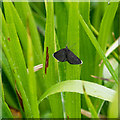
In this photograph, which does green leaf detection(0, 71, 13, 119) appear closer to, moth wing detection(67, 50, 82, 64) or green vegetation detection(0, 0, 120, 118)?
green vegetation detection(0, 0, 120, 118)

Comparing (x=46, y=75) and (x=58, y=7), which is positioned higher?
(x=58, y=7)

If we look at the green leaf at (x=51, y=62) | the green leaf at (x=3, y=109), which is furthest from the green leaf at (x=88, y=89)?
the green leaf at (x=3, y=109)

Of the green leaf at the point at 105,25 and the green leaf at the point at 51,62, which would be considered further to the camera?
the green leaf at the point at 105,25

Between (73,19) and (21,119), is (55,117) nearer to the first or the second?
(21,119)

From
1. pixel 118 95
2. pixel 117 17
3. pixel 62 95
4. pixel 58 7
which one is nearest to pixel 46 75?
pixel 62 95

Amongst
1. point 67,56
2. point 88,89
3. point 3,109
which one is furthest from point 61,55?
point 3,109

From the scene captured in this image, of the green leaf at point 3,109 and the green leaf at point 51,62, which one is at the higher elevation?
the green leaf at point 51,62

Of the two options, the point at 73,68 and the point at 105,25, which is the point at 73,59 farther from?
the point at 105,25

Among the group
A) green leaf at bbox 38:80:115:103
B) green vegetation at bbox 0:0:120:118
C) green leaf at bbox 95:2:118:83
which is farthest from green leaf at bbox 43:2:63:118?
green leaf at bbox 95:2:118:83

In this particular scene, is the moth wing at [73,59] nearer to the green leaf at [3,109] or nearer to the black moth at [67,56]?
the black moth at [67,56]
